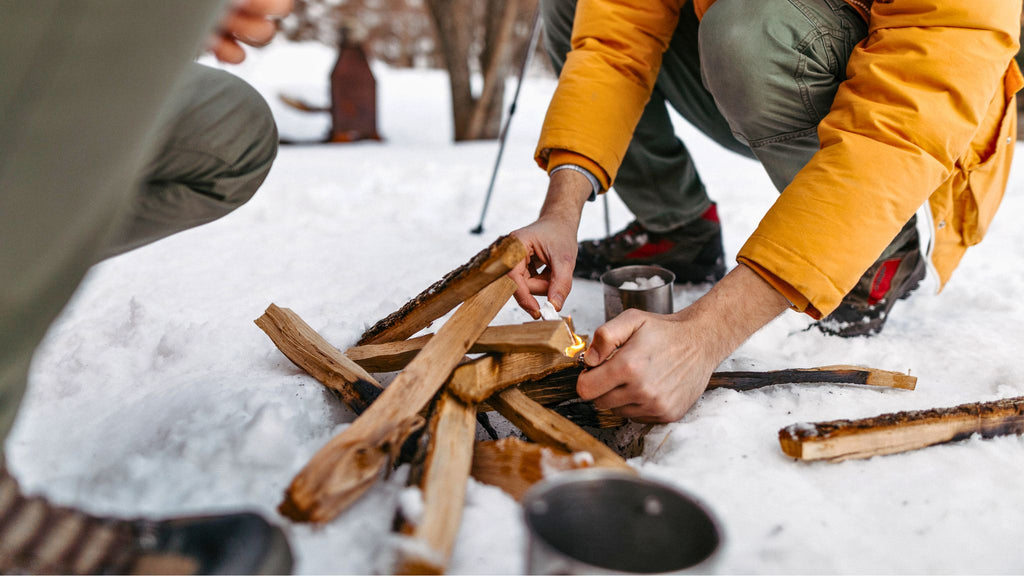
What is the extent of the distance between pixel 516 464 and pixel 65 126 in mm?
879

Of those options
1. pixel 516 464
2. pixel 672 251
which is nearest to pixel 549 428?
pixel 516 464

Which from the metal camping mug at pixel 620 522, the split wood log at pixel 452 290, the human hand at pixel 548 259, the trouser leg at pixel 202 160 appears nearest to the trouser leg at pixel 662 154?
the human hand at pixel 548 259

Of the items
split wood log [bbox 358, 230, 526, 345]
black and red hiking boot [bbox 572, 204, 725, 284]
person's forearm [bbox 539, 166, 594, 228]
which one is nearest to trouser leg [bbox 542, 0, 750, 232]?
black and red hiking boot [bbox 572, 204, 725, 284]

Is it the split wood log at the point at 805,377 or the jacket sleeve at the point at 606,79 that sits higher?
the jacket sleeve at the point at 606,79

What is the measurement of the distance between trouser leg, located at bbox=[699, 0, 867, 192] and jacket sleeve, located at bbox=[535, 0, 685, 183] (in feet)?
0.99

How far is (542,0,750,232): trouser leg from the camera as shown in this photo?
2.53 m

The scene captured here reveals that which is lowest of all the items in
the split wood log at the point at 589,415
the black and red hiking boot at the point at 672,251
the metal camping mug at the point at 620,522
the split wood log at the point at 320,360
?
the black and red hiking boot at the point at 672,251

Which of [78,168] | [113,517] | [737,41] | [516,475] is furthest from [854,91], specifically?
[113,517]

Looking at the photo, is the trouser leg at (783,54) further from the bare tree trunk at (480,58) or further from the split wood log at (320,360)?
the bare tree trunk at (480,58)

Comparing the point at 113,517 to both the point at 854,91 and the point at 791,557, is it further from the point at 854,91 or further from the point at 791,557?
the point at 854,91

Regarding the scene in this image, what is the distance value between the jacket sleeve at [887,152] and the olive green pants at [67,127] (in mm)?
1212

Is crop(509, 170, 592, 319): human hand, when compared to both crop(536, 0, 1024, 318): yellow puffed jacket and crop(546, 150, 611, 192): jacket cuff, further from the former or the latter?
crop(536, 0, 1024, 318): yellow puffed jacket

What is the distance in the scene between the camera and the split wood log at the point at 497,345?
1396 millimetres

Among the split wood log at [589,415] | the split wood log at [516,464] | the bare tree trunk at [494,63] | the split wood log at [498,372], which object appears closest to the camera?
the split wood log at [516,464]
